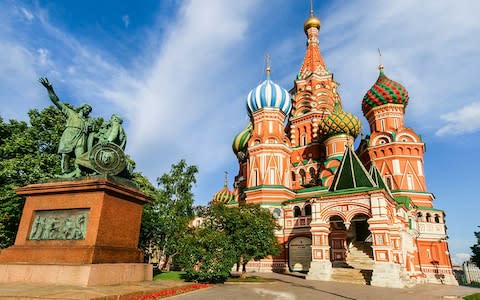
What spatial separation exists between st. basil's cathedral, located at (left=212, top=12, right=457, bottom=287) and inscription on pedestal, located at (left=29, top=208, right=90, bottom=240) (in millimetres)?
13113

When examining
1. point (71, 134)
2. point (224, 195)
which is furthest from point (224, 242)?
point (224, 195)

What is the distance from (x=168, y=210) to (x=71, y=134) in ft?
39.5

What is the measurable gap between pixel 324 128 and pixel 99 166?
85.9 ft

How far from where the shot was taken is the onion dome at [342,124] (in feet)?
100

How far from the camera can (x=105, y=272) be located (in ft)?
26.8

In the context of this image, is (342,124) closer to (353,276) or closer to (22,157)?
(353,276)

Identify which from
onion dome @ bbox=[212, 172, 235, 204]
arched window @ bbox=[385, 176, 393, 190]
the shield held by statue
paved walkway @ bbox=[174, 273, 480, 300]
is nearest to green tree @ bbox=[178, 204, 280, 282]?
→ paved walkway @ bbox=[174, 273, 480, 300]

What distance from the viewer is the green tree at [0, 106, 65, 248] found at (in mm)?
14672

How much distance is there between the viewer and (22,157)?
53.5 ft

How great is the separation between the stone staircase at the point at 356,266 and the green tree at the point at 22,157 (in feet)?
53.8

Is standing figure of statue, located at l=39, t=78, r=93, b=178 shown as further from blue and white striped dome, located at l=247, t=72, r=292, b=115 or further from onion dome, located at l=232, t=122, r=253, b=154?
onion dome, located at l=232, t=122, r=253, b=154

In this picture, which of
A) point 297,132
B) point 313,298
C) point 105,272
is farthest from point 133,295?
point 297,132

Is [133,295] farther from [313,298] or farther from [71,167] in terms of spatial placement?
[71,167]

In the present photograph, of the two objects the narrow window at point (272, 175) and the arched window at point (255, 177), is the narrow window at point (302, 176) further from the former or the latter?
the arched window at point (255, 177)
